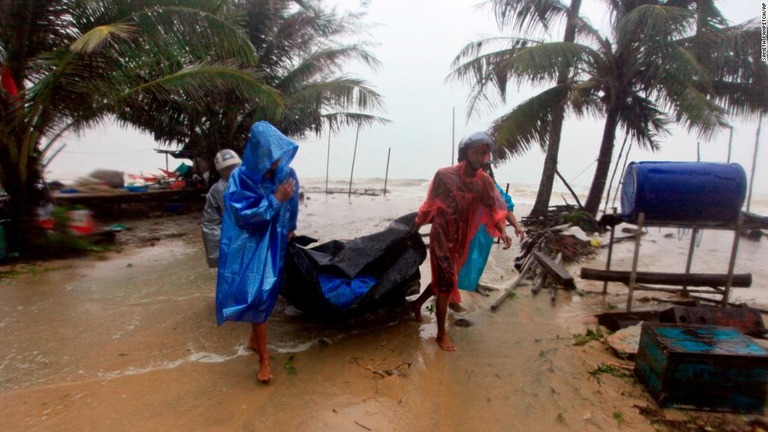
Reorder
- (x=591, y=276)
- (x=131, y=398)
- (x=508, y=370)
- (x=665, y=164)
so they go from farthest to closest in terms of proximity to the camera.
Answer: (x=591, y=276) → (x=665, y=164) → (x=508, y=370) → (x=131, y=398)

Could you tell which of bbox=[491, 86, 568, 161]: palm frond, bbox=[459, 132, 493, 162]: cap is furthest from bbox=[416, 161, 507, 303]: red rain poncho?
bbox=[491, 86, 568, 161]: palm frond

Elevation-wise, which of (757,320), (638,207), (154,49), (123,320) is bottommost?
(123,320)

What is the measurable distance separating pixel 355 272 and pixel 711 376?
2407 millimetres

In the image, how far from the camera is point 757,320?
11.0 feet

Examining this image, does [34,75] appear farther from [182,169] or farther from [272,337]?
[182,169]

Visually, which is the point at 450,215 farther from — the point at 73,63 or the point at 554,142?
the point at 554,142

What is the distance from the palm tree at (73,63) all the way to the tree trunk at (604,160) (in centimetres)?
769

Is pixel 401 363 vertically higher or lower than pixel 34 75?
lower

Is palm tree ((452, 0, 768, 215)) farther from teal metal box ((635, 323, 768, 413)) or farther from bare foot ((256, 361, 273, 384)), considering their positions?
bare foot ((256, 361, 273, 384))

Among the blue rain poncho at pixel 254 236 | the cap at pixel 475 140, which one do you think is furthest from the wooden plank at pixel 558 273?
the blue rain poncho at pixel 254 236

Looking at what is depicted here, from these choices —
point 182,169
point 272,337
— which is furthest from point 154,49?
point 182,169

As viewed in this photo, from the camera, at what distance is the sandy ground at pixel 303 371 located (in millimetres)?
2334

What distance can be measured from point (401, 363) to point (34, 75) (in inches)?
254

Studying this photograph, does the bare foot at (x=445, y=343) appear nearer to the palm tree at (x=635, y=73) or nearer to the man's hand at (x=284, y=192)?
the man's hand at (x=284, y=192)
